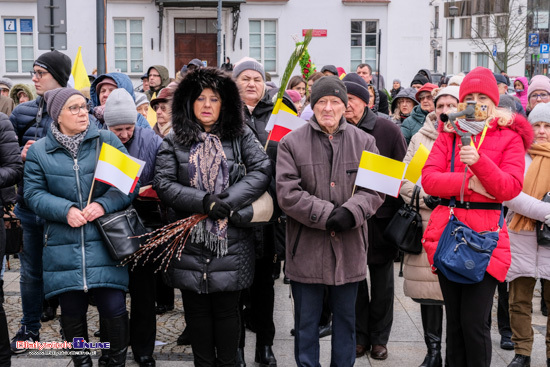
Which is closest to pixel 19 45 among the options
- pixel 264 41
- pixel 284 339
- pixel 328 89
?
pixel 264 41

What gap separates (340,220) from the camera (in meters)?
4.38

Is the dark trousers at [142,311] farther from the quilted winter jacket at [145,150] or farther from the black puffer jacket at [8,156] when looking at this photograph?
the black puffer jacket at [8,156]

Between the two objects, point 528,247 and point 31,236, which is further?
point 31,236

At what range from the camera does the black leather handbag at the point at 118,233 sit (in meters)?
4.68

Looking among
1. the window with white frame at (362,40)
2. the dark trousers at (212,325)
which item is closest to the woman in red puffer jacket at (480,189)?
the dark trousers at (212,325)

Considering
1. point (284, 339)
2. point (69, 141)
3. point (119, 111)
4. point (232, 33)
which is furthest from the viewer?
point (232, 33)

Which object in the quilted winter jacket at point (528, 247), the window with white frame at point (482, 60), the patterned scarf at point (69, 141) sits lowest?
the quilted winter jacket at point (528, 247)

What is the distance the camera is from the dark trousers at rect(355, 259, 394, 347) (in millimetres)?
5613

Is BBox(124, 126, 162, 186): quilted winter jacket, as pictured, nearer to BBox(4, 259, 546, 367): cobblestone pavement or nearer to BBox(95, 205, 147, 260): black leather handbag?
BBox(95, 205, 147, 260): black leather handbag

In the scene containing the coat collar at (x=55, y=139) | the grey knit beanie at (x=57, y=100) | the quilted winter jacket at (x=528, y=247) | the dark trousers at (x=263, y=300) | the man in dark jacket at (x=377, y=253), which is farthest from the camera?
the man in dark jacket at (x=377, y=253)

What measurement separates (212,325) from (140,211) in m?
1.12

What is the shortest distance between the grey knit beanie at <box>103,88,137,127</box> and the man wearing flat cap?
1.29m

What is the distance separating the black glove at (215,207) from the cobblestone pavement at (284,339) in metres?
1.51

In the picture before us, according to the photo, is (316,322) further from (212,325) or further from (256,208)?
(256,208)
